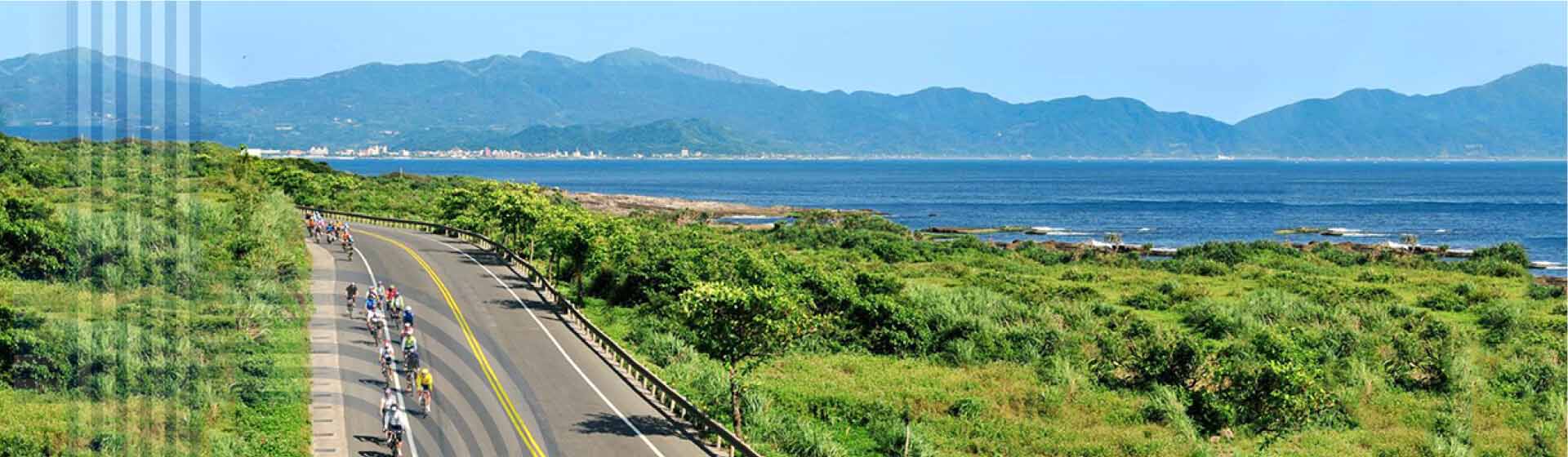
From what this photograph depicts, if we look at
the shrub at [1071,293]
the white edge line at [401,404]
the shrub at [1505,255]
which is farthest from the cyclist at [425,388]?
the shrub at [1505,255]

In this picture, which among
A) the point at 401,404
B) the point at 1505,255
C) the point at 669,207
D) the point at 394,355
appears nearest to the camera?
the point at 401,404

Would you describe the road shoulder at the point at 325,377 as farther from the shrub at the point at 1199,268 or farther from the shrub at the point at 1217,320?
the shrub at the point at 1199,268

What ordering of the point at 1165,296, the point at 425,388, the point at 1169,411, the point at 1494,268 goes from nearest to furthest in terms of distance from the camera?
the point at 425,388 < the point at 1169,411 < the point at 1165,296 < the point at 1494,268

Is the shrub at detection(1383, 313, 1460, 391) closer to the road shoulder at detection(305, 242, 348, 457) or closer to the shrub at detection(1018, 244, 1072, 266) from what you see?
the road shoulder at detection(305, 242, 348, 457)

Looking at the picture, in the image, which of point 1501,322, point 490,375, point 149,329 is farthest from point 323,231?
point 1501,322

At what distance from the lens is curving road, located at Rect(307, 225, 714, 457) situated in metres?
30.3

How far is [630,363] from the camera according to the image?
129 feet

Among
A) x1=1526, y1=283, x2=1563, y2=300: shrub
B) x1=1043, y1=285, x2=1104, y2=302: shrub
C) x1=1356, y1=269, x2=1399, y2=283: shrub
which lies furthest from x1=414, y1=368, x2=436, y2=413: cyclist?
x1=1356, y1=269, x2=1399, y2=283: shrub

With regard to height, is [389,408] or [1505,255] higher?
[1505,255]

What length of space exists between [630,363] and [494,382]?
4.79m

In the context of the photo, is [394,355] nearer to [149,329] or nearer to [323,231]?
[149,329]

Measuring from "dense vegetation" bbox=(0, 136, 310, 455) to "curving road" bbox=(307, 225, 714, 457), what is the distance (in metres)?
1.85

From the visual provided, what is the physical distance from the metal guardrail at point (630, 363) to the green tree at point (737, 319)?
0.98 m

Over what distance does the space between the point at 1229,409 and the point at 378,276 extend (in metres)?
40.0
